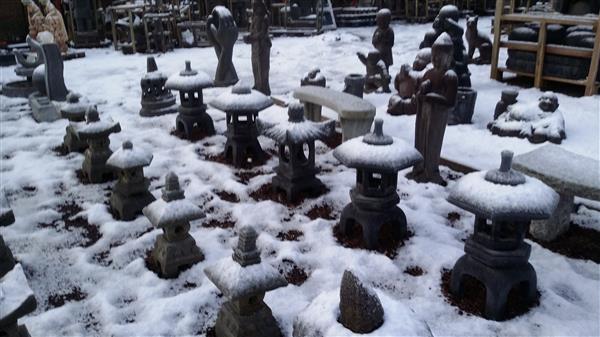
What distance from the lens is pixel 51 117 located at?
8.95 meters

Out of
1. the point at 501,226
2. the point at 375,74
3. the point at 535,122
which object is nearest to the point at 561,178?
the point at 501,226

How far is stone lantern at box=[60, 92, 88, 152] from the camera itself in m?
6.93

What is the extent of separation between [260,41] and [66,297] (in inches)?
247

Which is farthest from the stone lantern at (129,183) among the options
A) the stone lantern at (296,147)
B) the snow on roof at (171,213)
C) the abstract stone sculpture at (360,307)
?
the abstract stone sculpture at (360,307)

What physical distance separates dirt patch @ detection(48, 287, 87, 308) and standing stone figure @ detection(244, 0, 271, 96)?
6.14m

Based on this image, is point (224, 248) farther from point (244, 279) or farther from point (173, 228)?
point (244, 279)

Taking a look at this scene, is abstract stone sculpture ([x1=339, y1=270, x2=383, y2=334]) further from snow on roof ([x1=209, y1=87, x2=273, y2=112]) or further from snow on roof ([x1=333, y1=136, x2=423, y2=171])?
snow on roof ([x1=209, y1=87, x2=273, y2=112])

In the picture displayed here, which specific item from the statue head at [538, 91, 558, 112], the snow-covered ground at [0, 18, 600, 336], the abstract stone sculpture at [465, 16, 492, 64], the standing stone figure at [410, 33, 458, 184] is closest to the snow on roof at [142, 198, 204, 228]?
the snow-covered ground at [0, 18, 600, 336]

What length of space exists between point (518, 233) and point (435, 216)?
1.59 m

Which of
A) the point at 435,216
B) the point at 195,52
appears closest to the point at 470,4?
the point at 195,52

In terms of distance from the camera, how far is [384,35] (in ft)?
32.7

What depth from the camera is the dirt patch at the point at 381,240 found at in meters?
4.54

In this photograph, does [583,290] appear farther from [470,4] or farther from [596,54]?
[470,4]

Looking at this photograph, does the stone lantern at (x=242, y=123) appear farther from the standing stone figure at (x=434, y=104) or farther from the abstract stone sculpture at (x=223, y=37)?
the abstract stone sculpture at (x=223, y=37)
